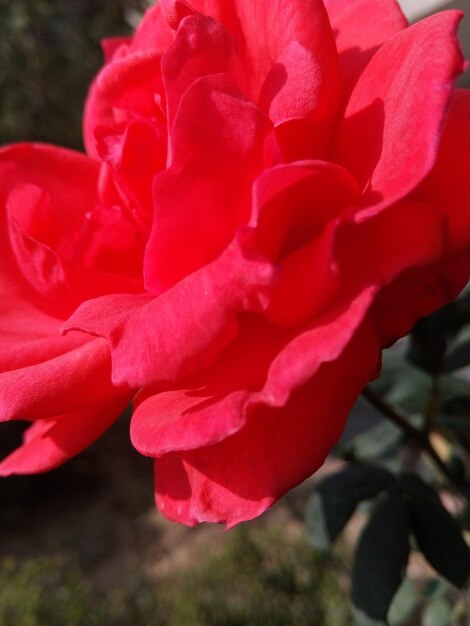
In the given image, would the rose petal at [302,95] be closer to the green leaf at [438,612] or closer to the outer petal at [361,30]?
the outer petal at [361,30]

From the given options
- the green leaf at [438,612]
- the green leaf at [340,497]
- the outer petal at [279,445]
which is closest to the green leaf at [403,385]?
the green leaf at [340,497]

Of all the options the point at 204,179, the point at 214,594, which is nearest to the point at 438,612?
the point at 204,179

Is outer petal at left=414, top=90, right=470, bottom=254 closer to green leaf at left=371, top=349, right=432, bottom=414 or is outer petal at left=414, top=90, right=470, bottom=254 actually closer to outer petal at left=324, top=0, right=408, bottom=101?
outer petal at left=324, top=0, right=408, bottom=101

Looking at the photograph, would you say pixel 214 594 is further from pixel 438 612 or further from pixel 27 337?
pixel 27 337

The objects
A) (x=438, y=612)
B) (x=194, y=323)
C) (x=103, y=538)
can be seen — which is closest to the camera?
(x=194, y=323)

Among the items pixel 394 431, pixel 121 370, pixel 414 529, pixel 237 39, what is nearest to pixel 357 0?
pixel 237 39

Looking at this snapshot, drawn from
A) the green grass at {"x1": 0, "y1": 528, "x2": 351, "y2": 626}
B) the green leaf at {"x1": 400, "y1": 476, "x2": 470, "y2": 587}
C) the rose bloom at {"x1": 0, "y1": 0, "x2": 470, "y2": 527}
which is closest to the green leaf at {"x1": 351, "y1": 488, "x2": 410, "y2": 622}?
the green leaf at {"x1": 400, "y1": 476, "x2": 470, "y2": 587}

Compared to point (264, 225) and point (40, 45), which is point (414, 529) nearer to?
point (264, 225)
